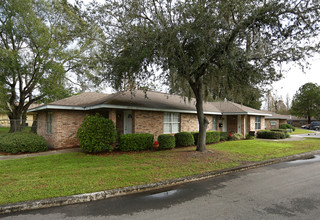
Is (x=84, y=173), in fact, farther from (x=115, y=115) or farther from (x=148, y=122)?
(x=148, y=122)

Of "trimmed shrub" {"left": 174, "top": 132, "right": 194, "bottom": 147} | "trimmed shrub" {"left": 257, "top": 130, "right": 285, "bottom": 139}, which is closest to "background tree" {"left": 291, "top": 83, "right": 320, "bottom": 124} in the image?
"trimmed shrub" {"left": 257, "top": 130, "right": 285, "bottom": 139}

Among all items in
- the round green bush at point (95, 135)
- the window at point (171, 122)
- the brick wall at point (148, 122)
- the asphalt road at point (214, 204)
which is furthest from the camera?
the window at point (171, 122)

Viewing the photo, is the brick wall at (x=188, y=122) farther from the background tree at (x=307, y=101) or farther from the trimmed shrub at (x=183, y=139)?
the background tree at (x=307, y=101)

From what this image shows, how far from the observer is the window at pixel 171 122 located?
13930 millimetres

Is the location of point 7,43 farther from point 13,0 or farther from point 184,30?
point 184,30

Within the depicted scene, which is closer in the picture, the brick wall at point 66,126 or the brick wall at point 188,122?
the brick wall at point 66,126

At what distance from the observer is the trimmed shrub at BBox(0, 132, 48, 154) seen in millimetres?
9883

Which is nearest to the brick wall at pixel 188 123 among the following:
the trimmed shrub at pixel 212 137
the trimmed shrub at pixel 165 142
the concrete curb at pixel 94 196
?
the trimmed shrub at pixel 212 137

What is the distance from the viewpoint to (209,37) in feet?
25.5

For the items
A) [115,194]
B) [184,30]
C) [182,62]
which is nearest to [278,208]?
[115,194]

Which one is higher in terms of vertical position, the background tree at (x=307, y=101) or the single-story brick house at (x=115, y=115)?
the background tree at (x=307, y=101)

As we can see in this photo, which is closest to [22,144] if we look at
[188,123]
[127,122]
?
[127,122]

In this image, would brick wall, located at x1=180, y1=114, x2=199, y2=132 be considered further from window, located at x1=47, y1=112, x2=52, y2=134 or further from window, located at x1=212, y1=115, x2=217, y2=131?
window, located at x1=47, y1=112, x2=52, y2=134

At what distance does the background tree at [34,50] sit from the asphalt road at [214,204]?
37.5ft
